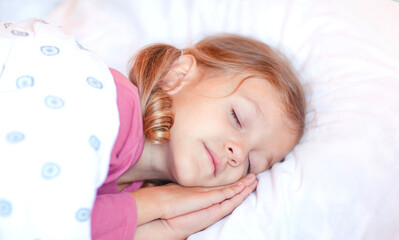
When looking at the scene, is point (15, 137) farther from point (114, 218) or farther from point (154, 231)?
point (154, 231)

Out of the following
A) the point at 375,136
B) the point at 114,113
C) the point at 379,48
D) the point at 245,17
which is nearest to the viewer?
the point at 114,113

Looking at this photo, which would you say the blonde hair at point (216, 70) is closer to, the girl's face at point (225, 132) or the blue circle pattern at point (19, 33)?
the girl's face at point (225, 132)

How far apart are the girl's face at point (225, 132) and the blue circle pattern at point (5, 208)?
362mm

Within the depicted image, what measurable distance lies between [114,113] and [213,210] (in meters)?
0.32

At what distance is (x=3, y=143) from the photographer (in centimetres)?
74

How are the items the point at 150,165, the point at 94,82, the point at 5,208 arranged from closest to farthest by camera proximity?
the point at 5,208, the point at 94,82, the point at 150,165

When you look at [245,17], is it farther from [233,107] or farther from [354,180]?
[354,180]

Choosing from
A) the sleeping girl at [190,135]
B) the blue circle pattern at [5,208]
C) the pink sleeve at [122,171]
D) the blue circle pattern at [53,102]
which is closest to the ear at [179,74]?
the sleeping girl at [190,135]

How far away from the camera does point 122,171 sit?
1.00 meters

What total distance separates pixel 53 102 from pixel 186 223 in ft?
1.30

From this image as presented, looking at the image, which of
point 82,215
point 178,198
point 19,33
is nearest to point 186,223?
point 178,198

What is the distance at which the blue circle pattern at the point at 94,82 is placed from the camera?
2.81 feet

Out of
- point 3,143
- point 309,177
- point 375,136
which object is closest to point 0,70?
point 3,143

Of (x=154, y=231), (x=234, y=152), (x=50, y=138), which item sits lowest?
(x=154, y=231)
